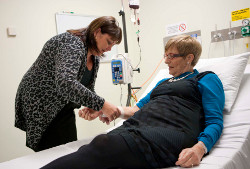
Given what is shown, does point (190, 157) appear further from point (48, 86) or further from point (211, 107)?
point (48, 86)

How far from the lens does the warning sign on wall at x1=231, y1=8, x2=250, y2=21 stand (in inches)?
88.8

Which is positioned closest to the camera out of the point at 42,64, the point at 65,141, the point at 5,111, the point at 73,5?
the point at 42,64

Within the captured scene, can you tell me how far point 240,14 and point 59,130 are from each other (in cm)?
210

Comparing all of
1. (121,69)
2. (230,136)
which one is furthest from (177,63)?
(121,69)

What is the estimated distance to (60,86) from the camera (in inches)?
44.2

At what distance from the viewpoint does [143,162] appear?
94 cm

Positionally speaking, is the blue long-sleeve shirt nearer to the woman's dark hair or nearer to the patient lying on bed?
the patient lying on bed

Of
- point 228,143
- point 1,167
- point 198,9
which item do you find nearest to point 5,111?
point 1,167

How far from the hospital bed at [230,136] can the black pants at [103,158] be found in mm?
302

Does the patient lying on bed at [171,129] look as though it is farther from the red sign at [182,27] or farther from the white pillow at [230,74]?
the red sign at [182,27]

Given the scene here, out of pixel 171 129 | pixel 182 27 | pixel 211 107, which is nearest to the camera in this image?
pixel 171 129

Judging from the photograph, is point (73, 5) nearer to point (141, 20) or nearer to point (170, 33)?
point (141, 20)

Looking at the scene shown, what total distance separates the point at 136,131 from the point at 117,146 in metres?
0.13

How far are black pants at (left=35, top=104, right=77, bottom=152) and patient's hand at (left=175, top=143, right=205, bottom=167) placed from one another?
2.71 ft
